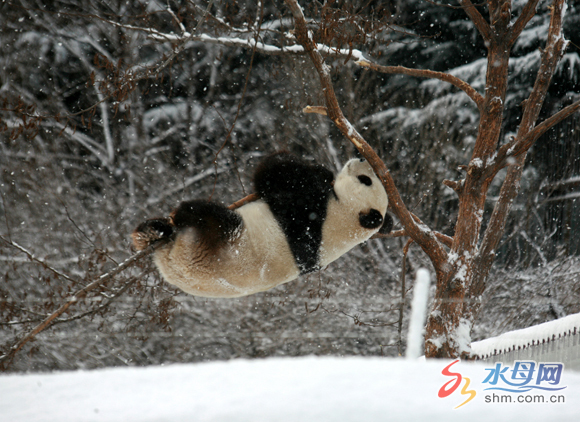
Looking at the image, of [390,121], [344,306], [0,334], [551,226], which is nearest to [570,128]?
[551,226]

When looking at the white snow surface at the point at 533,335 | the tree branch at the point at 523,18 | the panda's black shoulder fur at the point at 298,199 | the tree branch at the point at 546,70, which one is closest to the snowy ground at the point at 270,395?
the panda's black shoulder fur at the point at 298,199

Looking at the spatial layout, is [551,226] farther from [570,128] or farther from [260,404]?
[260,404]

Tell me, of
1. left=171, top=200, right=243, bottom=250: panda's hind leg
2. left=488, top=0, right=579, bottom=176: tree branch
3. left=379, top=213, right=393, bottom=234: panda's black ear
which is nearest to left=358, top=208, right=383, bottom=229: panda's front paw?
left=379, top=213, right=393, bottom=234: panda's black ear

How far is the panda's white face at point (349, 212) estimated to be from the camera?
171 centimetres

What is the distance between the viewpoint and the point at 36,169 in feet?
16.3

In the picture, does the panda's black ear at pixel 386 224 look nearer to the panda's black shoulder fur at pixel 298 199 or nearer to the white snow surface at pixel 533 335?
the panda's black shoulder fur at pixel 298 199

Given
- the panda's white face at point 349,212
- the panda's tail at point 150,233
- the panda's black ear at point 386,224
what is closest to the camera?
the panda's tail at point 150,233

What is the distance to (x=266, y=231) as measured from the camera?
5.46ft

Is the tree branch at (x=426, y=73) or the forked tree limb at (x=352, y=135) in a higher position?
the tree branch at (x=426, y=73)

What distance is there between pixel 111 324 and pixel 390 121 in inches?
149

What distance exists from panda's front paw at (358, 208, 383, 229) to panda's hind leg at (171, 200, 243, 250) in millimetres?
454

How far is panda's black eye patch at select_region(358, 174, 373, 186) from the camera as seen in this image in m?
1.82

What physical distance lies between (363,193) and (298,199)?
0.26m

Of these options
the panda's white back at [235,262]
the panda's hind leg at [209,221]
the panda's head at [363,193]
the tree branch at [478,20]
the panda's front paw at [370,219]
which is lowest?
the panda's white back at [235,262]
